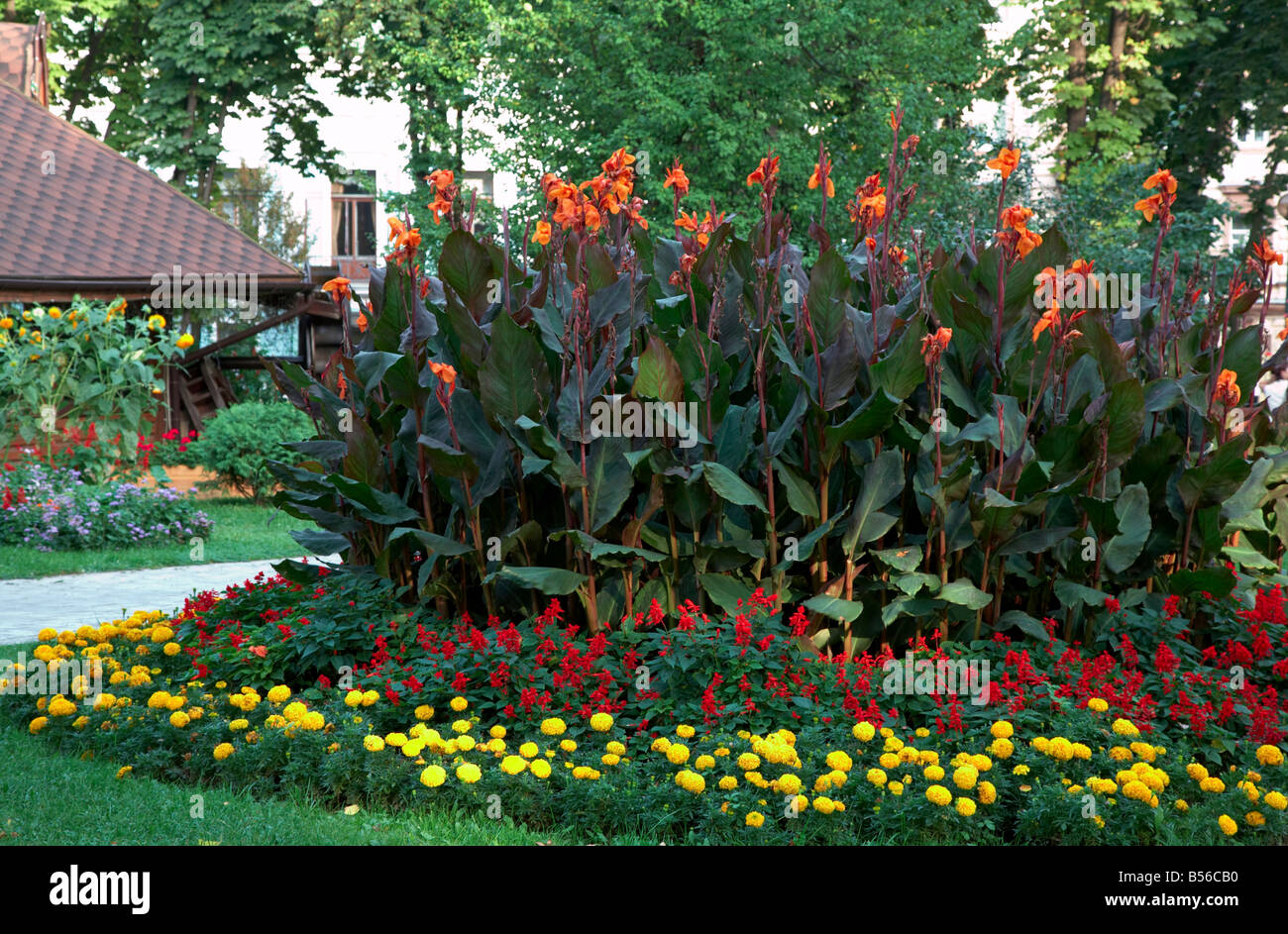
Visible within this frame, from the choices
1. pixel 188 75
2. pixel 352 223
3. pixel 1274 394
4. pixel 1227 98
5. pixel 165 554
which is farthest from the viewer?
pixel 352 223

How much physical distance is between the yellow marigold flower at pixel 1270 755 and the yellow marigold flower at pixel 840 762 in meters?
1.28

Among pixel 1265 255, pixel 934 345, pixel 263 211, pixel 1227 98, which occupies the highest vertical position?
pixel 1227 98

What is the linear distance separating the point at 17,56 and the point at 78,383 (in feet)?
35.5

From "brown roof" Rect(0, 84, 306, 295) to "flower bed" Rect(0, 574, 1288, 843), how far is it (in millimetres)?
11126

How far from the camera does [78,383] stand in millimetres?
11266

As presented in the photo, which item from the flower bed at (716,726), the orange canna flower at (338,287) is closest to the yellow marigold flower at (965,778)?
the flower bed at (716,726)

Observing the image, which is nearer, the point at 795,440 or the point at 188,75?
the point at 795,440

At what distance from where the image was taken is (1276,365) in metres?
4.97

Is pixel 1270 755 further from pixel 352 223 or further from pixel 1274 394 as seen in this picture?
pixel 352 223

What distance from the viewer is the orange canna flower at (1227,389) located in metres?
4.27

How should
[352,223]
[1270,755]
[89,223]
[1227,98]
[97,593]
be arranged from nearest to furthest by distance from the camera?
1. [1270,755]
2. [97,593]
3. [89,223]
4. [1227,98]
5. [352,223]

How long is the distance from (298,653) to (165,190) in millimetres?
15009

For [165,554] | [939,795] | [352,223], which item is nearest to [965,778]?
[939,795]

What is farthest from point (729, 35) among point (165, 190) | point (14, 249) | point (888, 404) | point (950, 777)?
point (950, 777)
